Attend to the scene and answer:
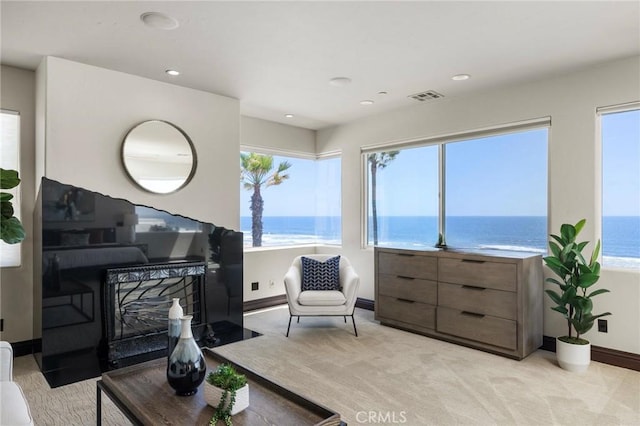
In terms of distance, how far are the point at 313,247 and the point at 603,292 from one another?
367cm

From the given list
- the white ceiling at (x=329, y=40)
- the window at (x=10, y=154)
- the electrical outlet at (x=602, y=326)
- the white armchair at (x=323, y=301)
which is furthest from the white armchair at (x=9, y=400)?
the electrical outlet at (x=602, y=326)

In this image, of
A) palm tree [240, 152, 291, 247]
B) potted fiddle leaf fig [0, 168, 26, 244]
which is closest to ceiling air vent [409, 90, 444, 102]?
palm tree [240, 152, 291, 247]

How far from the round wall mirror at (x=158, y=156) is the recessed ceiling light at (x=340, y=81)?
155 centimetres

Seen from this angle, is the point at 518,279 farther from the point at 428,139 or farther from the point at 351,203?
the point at 351,203

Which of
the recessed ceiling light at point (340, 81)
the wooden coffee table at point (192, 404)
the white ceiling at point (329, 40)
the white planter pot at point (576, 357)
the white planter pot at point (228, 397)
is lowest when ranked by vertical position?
the white planter pot at point (576, 357)

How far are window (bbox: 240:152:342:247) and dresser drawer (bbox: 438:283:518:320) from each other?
85.3 inches

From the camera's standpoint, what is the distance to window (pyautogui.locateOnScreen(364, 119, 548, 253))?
388 cm

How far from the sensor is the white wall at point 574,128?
10.6 ft

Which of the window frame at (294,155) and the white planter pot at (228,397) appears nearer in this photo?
the white planter pot at (228,397)

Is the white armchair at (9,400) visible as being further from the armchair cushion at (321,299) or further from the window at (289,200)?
the window at (289,200)

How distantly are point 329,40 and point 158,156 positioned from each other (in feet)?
6.45

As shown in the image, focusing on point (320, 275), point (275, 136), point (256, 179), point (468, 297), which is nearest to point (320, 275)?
point (320, 275)

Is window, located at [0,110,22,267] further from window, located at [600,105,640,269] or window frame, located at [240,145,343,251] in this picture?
window, located at [600,105,640,269]

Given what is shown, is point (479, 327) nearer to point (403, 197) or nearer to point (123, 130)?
point (403, 197)
